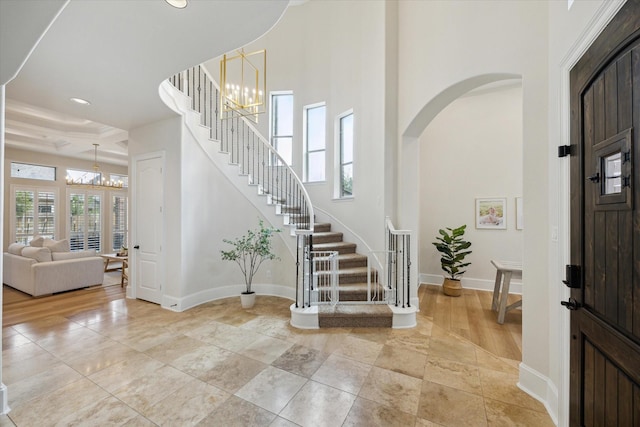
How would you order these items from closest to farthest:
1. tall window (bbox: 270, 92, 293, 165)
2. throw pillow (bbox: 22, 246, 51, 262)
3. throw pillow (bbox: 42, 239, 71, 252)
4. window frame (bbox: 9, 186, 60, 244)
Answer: throw pillow (bbox: 22, 246, 51, 262) < throw pillow (bbox: 42, 239, 71, 252) < tall window (bbox: 270, 92, 293, 165) < window frame (bbox: 9, 186, 60, 244)

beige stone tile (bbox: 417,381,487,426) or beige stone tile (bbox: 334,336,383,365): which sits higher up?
beige stone tile (bbox: 417,381,487,426)

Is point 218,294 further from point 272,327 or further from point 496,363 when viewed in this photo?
point 496,363

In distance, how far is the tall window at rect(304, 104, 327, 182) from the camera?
239 inches

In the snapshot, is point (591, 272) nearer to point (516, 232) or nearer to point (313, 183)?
point (516, 232)

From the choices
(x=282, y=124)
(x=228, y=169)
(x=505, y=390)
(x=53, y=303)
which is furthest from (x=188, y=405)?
(x=282, y=124)

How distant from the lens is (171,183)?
423 cm

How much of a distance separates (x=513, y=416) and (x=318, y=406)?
4.64ft

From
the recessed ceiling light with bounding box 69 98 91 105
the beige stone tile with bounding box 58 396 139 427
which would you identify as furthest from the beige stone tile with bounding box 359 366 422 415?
the recessed ceiling light with bounding box 69 98 91 105

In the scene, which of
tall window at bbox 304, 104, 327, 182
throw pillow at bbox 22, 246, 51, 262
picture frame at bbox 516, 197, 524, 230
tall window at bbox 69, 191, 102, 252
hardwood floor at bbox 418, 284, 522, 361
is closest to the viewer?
hardwood floor at bbox 418, 284, 522, 361

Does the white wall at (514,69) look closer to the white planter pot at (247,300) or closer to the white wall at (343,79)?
the white wall at (343,79)

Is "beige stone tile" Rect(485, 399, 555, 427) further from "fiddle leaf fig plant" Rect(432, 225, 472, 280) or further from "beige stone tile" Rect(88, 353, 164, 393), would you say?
"fiddle leaf fig plant" Rect(432, 225, 472, 280)

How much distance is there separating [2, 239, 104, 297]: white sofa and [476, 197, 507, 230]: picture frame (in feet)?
25.2

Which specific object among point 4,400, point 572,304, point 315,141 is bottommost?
point 4,400

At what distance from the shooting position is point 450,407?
79.1 inches
